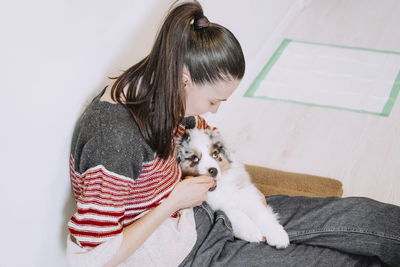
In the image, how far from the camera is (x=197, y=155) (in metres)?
1.53

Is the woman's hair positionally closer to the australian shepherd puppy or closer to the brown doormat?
the australian shepherd puppy

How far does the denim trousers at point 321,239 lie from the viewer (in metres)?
1.29

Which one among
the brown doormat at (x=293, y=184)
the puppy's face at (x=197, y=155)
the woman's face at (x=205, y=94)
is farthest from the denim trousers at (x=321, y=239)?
the brown doormat at (x=293, y=184)

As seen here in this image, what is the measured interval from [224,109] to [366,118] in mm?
769

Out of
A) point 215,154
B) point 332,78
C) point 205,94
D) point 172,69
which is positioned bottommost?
point 332,78

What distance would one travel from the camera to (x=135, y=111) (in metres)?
1.16

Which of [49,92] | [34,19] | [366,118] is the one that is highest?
[34,19]

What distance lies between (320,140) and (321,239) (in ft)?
3.49

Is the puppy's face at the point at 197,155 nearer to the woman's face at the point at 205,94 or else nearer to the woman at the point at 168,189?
the woman at the point at 168,189

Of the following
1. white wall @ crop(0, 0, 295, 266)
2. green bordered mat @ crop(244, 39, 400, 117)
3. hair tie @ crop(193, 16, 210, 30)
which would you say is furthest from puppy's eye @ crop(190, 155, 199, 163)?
green bordered mat @ crop(244, 39, 400, 117)

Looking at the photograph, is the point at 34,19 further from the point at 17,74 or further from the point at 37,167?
the point at 37,167

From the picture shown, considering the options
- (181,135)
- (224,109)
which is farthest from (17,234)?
(224,109)

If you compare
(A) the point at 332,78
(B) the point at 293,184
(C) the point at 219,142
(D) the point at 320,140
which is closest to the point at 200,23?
(C) the point at 219,142

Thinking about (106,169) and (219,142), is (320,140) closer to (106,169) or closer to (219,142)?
(219,142)
